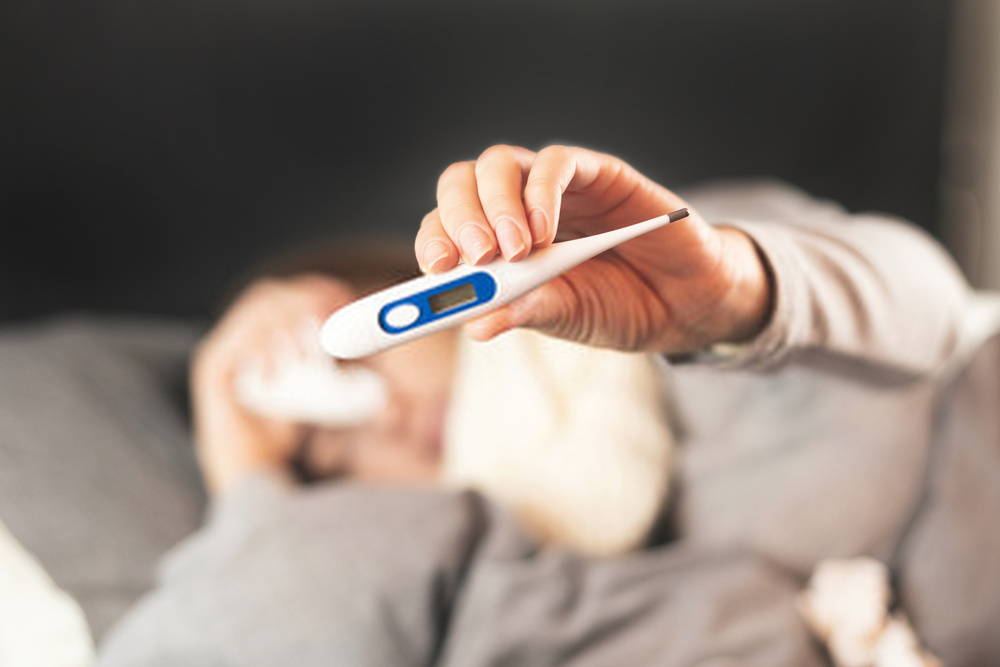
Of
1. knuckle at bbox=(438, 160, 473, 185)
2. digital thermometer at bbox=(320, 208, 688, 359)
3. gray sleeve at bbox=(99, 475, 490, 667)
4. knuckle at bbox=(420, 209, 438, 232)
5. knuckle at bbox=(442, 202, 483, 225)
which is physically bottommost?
gray sleeve at bbox=(99, 475, 490, 667)

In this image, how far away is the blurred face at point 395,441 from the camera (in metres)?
0.82

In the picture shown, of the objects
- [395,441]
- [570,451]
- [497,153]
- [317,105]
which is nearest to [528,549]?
[570,451]

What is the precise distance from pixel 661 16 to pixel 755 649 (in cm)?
91

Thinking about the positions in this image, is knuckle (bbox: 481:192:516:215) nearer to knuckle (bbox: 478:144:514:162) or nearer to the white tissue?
knuckle (bbox: 478:144:514:162)

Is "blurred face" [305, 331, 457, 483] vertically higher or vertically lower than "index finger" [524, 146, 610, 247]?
lower

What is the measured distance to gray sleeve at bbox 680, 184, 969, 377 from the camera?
47 centimetres

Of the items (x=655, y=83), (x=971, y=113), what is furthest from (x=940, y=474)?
(x=971, y=113)

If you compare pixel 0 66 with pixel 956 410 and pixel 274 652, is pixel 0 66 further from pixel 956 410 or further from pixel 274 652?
pixel 956 410

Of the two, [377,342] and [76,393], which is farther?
[76,393]

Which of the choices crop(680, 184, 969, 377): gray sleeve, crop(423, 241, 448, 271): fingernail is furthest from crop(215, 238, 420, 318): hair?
crop(680, 184, 969, 377): gray sleeve

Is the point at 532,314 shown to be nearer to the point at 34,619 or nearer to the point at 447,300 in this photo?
the point at 447,300

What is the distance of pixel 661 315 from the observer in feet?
1.44

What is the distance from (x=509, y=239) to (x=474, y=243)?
0.04 ft

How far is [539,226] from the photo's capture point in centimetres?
36
